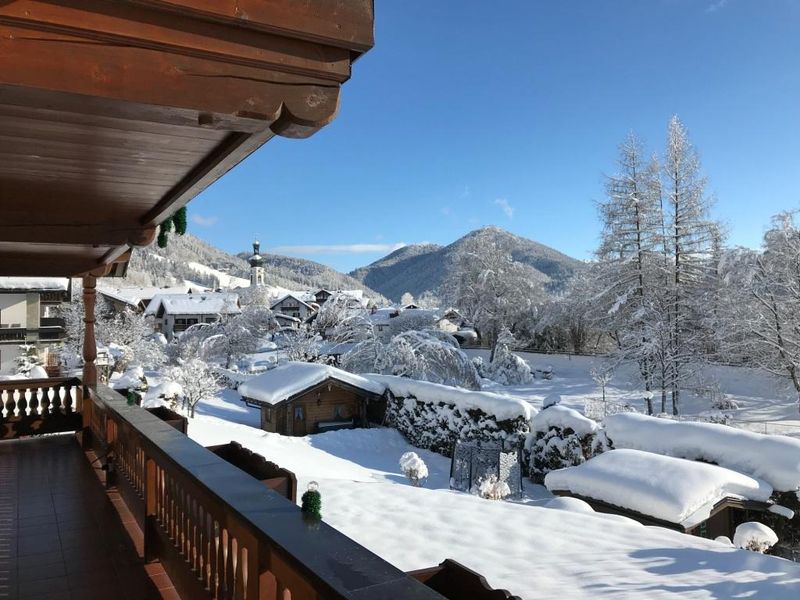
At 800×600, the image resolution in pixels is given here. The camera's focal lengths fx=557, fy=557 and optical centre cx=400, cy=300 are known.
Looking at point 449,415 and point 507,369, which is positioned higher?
point 507,369

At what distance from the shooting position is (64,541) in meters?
4.17

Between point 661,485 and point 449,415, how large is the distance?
8.79m

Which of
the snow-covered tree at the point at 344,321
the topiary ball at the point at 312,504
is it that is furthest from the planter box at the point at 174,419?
the snow-covered tree at the point at 344,321

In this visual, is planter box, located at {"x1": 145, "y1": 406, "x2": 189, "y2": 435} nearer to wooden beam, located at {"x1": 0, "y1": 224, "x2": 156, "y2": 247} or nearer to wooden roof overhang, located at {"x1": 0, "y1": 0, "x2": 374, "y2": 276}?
wooden beam, located at {"x1": 0, "y1": 224, "x2": 156, "y2": 247}

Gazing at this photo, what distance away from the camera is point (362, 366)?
26.5 m

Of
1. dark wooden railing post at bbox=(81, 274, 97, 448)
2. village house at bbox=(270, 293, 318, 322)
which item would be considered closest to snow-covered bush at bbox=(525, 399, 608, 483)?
dark wooden railing post at bbox=(81, 274, 97, 448)

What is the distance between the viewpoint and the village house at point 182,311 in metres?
50.8

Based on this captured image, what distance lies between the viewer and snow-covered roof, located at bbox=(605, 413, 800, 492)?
10383 mm

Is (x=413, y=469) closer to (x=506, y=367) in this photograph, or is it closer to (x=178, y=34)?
(x=178, y=34)

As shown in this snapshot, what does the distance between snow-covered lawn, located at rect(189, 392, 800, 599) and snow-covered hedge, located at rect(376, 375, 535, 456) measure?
6.71 m

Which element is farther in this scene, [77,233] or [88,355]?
[88,355]

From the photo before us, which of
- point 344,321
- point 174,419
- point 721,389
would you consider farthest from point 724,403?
point 174,419

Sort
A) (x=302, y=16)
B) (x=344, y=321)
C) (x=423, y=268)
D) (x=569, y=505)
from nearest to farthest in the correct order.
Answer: (x=302, y=16), (x=569, y=505), (x=344, y=321), (x=423, y=268)

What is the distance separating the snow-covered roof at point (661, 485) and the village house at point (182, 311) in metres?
43.0
